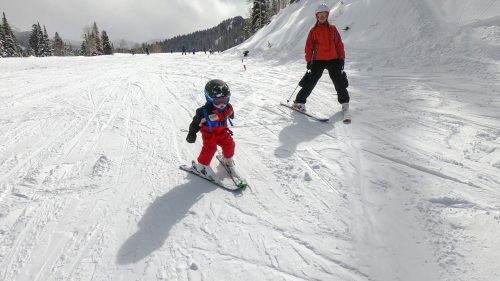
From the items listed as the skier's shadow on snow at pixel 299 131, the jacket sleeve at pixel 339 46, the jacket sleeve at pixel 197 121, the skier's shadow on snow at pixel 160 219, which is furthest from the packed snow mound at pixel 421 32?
the skier's shadow on snow at pixel 160 219

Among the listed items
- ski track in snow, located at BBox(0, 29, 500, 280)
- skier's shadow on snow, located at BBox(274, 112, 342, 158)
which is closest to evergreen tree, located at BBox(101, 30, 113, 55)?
ski track in snow, located at BBox(0, 29, 500, 280)

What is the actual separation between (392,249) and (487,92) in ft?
16.6

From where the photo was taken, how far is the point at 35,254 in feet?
9.39

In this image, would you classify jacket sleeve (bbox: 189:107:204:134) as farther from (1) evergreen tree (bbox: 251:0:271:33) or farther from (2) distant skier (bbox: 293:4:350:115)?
(1) evergreen tree (bbox: 251:0:271:33)

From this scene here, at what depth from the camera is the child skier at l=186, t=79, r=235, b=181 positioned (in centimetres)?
397

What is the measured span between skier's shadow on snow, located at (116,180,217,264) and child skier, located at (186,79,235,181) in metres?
0.30

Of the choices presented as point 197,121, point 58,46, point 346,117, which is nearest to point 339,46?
point 346,117

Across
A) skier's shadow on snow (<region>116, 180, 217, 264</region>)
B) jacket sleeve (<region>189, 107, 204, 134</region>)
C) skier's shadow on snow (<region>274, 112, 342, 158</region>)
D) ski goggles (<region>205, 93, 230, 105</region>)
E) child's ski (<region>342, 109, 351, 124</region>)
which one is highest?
ski goggles (<region>205, 93, 230, 105</region>)

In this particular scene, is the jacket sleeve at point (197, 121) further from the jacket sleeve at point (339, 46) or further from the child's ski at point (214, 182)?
the jacket sleeve at point (339, 46)

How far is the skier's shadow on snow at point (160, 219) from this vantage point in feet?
9.55

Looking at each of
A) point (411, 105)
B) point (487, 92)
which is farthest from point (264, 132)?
point (487, 92)

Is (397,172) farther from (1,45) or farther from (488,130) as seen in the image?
(1,45)

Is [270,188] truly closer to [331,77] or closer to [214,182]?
[214,182]

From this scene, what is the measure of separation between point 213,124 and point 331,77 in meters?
3.15
